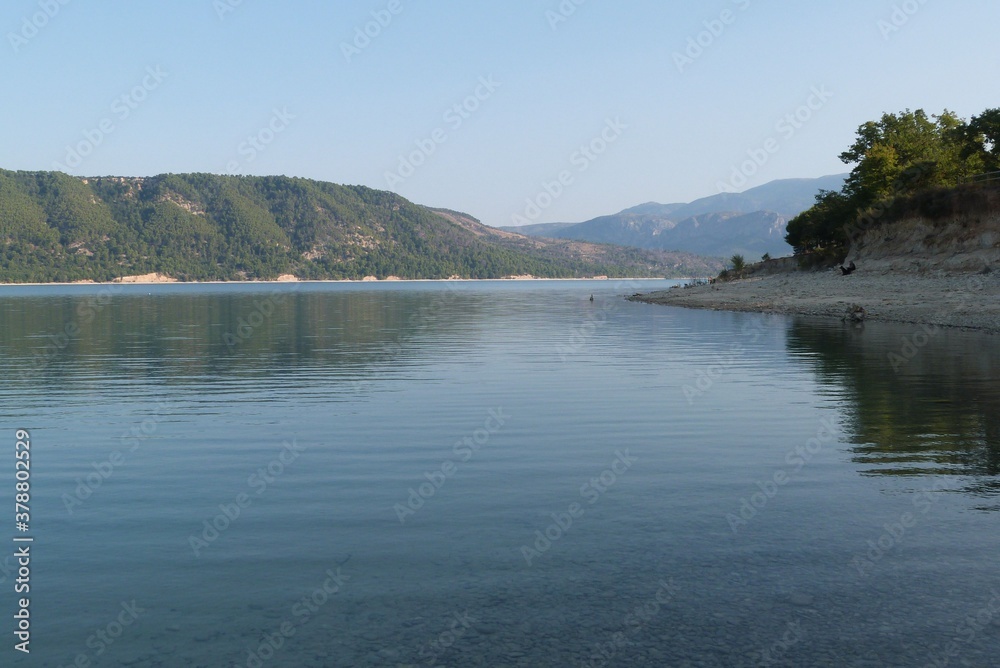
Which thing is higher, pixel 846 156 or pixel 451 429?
pixel 846 156

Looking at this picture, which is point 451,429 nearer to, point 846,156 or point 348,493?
point 348,493

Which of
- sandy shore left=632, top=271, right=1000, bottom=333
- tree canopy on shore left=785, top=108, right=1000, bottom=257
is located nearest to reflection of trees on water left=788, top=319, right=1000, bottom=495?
sandy shore left=632, top=271, right=1000, bottom=333

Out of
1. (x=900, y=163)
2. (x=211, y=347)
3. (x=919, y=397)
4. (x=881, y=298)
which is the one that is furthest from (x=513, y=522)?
(x=900, y=163)

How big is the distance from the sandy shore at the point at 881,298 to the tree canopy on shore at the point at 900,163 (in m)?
12.4

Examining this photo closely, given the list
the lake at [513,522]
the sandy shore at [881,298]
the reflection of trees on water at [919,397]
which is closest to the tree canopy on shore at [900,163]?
the sandy shore at [881,298]

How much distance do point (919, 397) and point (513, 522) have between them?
17932mm

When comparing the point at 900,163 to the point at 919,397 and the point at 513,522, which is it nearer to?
the point at 919,397

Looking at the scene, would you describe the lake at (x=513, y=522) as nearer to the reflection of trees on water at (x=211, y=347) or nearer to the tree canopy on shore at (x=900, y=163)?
the reflection of trees on water at (x=211, y=347)

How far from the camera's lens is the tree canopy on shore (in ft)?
313

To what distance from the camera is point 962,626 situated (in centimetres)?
896

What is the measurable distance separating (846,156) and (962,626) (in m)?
122

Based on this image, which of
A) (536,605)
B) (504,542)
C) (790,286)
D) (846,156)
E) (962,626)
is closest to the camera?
(962,626)

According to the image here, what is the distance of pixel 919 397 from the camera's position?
1001 inches

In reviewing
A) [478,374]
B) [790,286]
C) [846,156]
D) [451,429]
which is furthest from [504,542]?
[846,156]
